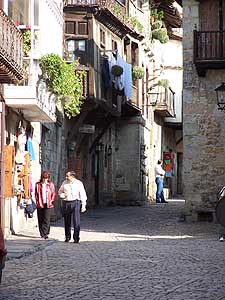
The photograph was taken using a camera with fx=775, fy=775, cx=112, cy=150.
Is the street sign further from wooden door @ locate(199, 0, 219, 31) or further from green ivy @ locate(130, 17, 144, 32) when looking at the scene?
wooden door @ locate(199, 0, 219, 31)

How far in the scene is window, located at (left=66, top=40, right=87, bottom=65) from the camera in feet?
86.7

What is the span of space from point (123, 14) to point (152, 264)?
64.3 feet

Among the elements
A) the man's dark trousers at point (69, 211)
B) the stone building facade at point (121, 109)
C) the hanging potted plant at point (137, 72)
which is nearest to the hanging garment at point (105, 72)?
the stone building facade at point (121, 109)

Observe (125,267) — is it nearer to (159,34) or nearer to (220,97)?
(220,97)

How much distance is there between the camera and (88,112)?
27609 millimetres

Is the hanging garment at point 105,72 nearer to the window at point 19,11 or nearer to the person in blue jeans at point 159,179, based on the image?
the person in blue jeans at point 159,179

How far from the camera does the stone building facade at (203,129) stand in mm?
22141

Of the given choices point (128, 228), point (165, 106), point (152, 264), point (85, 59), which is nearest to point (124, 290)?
point (152, 264)

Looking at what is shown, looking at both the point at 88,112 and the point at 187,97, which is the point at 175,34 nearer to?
the point at 88,112

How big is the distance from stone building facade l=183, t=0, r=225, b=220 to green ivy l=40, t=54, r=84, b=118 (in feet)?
11.1

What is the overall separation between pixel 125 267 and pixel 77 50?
15.5 meters

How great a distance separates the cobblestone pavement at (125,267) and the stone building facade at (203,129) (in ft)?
3.57

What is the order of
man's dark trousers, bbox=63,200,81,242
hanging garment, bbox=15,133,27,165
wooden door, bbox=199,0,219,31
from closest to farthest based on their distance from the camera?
man's dark trousers, bbox=63,200,81,242
hanging garment, bbox=15,133,27,165
wooden door, bbox=199,0,219,31

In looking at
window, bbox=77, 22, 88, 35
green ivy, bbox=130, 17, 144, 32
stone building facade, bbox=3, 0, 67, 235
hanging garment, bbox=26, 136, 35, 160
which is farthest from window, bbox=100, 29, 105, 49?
hanging garment, bbox=26, 136, 35, 160
